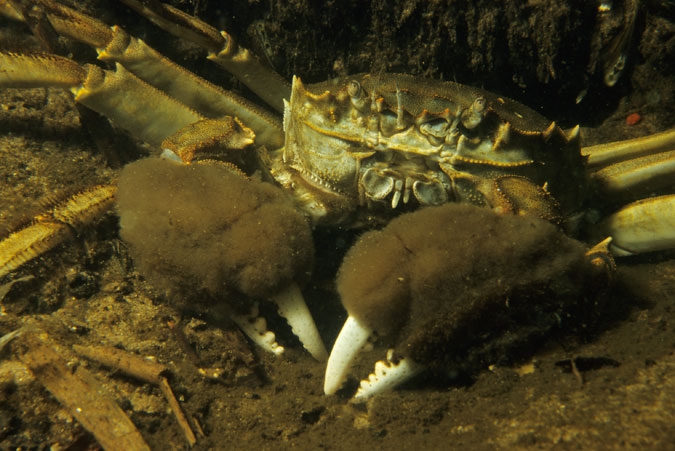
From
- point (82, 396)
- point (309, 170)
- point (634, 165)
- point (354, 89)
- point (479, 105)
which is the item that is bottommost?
point (82, 396)

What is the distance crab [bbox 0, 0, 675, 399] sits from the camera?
2168 mm

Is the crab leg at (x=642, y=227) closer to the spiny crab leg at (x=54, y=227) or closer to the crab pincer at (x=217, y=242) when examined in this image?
the crab pincer at (x=217, y=242)

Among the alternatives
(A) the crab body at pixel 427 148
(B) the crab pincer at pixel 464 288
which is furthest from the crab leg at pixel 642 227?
(B) the crab pincer at pixel 464 288

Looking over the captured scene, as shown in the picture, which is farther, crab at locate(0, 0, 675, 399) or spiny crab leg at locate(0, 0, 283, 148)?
spiny crab leg at locate(0, 0, 283, 148)

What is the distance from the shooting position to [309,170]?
2.79 meters

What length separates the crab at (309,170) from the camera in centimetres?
217

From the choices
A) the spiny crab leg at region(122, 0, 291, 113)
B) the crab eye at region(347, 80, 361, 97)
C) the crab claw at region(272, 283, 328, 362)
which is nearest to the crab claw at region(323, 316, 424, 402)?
the crab claw at region(272, 283, 328, 362)

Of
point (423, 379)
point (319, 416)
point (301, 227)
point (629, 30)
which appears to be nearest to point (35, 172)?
point (301, 227)

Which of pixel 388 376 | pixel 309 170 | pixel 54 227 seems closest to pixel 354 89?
pixel 309 170

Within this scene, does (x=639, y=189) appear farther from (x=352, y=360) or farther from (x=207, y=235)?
(x=207, y=235)

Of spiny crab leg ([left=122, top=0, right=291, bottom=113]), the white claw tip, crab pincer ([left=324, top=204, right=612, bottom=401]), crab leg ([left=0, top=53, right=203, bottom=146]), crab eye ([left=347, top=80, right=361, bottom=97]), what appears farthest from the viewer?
spiny crab leg ([left=122, top=0, right=291, bottom=113])

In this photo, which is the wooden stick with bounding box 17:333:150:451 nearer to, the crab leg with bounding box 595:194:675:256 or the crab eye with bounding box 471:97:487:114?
the crab eye with bounding box 471:97:487:114

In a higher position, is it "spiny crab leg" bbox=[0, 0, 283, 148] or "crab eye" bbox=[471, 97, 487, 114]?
"crab eye" bbox=[471, 97, 487, 114]

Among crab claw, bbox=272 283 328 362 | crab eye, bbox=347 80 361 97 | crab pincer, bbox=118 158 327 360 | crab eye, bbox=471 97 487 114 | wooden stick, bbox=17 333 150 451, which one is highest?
crab eye, bbox=471 97 487 114
